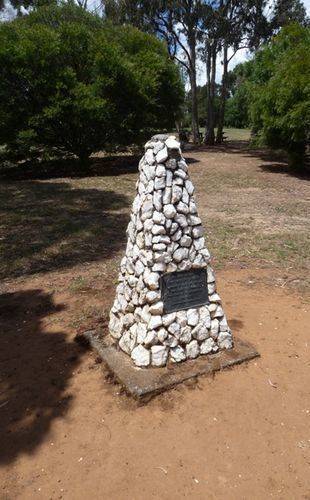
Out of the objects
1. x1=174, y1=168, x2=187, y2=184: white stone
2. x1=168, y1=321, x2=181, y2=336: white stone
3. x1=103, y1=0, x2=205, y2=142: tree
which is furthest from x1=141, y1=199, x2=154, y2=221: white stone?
x1=103, y1=0, x2=205, y2=142: tree

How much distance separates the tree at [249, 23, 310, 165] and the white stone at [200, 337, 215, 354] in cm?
1160

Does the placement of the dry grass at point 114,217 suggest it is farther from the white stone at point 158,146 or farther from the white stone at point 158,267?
the white stone at point 158,146

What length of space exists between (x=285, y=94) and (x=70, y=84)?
7.46 m

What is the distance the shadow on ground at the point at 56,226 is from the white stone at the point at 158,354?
341 cm

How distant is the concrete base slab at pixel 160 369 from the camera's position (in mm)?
3662

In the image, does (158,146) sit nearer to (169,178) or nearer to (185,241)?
(169,178)

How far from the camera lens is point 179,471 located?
9.81 feet

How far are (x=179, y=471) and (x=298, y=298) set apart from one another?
335 cm

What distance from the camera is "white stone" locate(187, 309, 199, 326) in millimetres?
3982

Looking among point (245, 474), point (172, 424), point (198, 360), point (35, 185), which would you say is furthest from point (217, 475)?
point (35, 185)

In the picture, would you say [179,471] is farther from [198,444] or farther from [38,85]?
[38,85]

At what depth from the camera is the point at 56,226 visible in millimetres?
9109

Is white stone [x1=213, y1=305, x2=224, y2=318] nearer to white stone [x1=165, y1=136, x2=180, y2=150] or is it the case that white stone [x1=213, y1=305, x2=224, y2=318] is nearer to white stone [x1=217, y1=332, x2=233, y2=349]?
white stone [x1=217, y1=332, x2=233, y2=349]

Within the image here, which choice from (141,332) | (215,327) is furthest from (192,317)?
(141,332)
